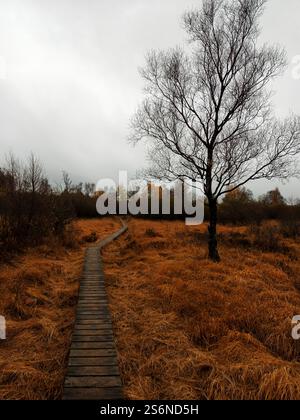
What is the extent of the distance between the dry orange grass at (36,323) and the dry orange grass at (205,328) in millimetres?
993

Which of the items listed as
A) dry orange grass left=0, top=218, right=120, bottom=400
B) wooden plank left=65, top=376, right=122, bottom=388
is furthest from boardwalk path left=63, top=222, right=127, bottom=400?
dry orange grass left=0, top=218, right=120, bottom=400

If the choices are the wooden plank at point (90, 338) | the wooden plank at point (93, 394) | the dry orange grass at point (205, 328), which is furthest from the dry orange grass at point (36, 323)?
the dry orange grass at point (205, 328)

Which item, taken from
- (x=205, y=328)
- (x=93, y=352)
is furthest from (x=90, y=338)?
(x=205, y=328)

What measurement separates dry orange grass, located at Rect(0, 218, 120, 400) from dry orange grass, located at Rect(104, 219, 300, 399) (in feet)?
3.26

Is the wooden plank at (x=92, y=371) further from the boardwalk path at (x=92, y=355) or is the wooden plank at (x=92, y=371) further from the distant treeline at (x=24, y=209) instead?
the distant treeline at (x=24, y=209)

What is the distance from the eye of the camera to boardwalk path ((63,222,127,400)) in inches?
147

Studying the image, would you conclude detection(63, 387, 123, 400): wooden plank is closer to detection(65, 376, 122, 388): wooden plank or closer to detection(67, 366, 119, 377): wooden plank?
detection(65, 376, 122, 388): wooden plank

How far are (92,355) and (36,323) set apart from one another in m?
1.97

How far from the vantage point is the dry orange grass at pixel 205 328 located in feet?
13.3

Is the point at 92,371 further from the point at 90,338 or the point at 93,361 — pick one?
the point at 90,338

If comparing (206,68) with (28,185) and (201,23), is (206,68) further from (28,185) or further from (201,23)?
(28,185)

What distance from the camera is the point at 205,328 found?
221 inches
